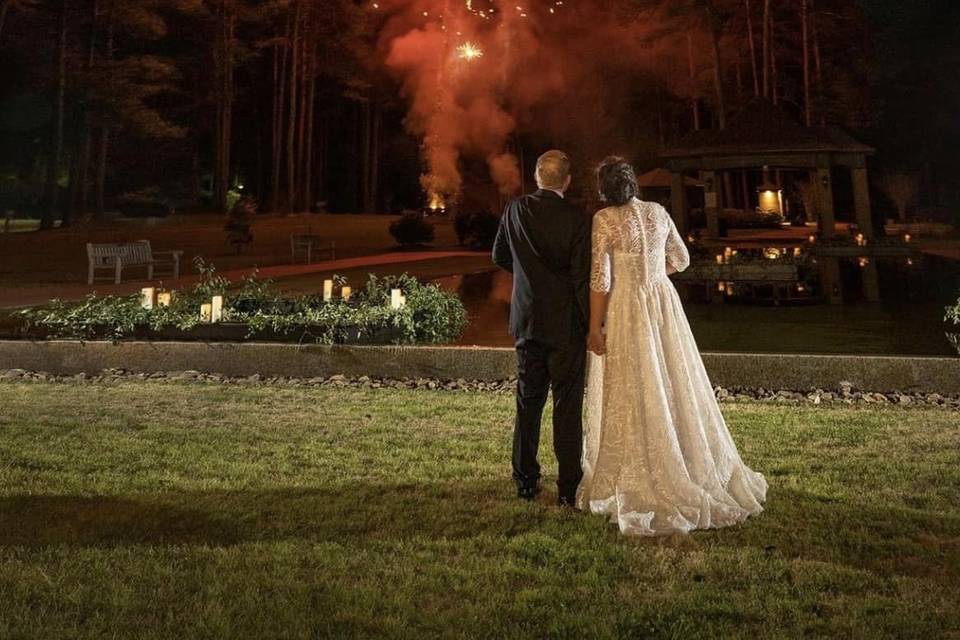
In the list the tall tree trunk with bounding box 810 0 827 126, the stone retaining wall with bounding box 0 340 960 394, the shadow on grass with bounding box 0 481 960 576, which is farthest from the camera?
the tall tree trunk with bounding box 810 0 827 126

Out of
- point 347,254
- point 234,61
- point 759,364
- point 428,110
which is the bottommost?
point 759,364

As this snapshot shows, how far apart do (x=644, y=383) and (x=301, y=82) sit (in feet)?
144

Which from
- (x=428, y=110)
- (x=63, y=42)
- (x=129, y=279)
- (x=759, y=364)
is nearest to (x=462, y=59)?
(x=428, y=110)

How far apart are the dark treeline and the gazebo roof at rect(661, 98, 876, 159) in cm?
1792

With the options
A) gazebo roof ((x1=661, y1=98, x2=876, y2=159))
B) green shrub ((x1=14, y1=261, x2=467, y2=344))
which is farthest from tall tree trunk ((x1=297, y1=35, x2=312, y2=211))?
green shrub ((x1=14, y1=261, x2=467, y2=344))

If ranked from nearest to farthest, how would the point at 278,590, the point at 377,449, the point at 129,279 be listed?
the point at 278,590 < the point at 377,449 < the point at 129,279

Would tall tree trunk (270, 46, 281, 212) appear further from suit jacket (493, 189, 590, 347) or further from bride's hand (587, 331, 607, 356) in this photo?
bride's hand (587, 331, 607, 356)

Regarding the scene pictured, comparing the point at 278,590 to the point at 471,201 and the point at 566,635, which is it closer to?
the point at 566,635

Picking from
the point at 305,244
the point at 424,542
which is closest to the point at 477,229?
the point at 305,244

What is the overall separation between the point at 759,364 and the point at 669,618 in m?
5.28

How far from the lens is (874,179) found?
4344cm

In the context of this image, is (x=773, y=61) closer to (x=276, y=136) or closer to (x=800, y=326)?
(x=276, y=136)

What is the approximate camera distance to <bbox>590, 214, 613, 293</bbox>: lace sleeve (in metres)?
4.97

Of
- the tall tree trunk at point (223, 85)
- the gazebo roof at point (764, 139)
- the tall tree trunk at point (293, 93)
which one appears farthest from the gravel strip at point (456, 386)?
the tall tree trunk at point (293, 93)
